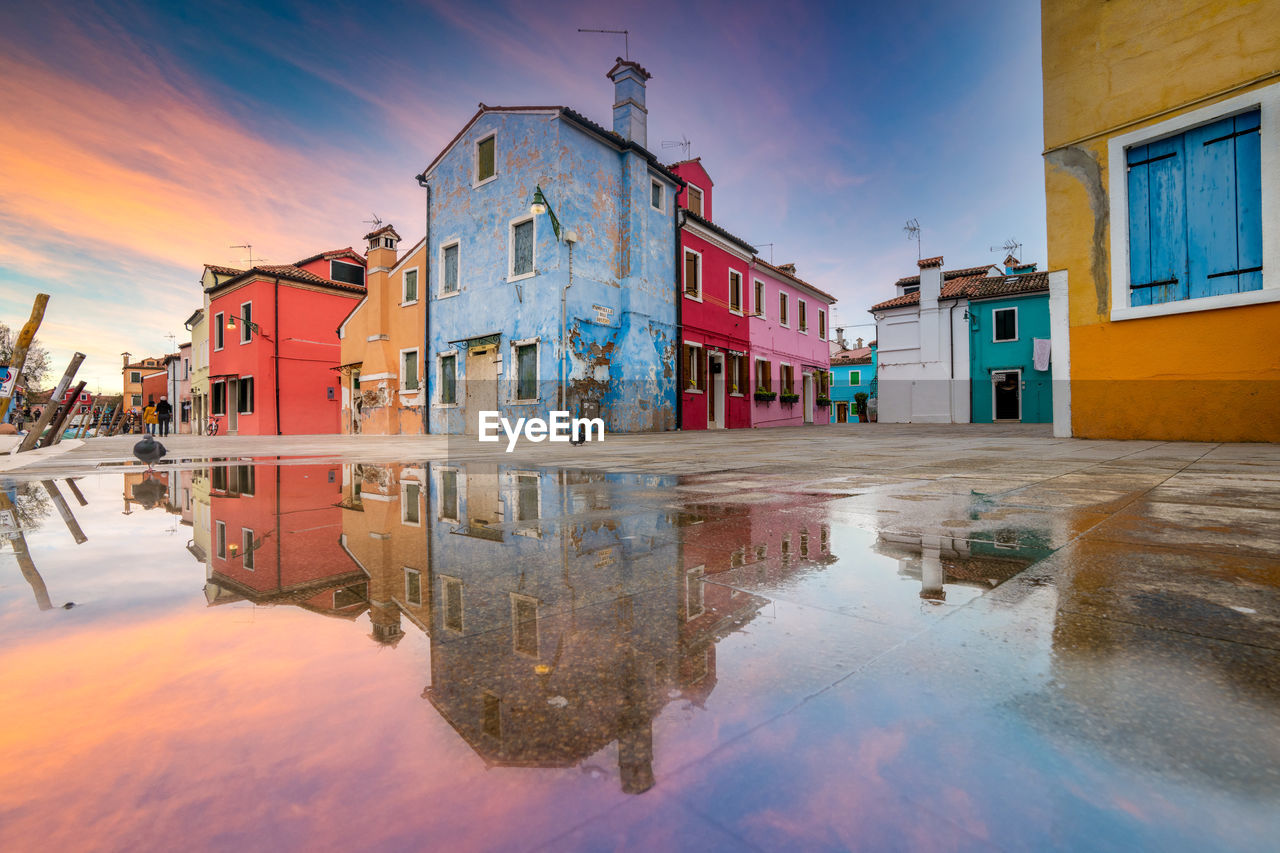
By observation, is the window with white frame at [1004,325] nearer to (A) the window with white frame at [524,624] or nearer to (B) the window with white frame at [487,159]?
(B) the window with white frame at [487,159]

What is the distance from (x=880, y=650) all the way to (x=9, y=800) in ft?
4.47

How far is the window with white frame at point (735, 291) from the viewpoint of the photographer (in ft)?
63.3

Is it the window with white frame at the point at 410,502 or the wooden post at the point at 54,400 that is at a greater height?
the wooden post at the point at 54,400

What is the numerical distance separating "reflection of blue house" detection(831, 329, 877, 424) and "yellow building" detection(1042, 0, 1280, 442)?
111 ft

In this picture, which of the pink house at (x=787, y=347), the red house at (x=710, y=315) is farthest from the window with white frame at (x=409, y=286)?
the pink house at (x=787, y=347)

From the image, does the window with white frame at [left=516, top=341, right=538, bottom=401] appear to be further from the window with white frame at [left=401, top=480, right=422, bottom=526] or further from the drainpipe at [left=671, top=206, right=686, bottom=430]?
the window with white frame at [left=401, top=480, right=422, bottom=526]

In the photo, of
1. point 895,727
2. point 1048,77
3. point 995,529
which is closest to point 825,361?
point 1048,77

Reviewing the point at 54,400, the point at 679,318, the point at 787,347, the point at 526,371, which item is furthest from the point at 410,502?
the point at 787,347

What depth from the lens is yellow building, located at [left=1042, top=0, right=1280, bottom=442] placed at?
6328mm

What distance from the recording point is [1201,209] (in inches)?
263

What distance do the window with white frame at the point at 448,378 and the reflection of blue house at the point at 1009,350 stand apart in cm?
2111

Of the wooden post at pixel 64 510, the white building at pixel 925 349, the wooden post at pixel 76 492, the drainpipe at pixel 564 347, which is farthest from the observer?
the white building at pixel 925 349

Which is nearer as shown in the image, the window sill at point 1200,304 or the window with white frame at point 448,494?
the window with white frame at point 448,494

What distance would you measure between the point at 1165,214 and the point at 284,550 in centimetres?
971
